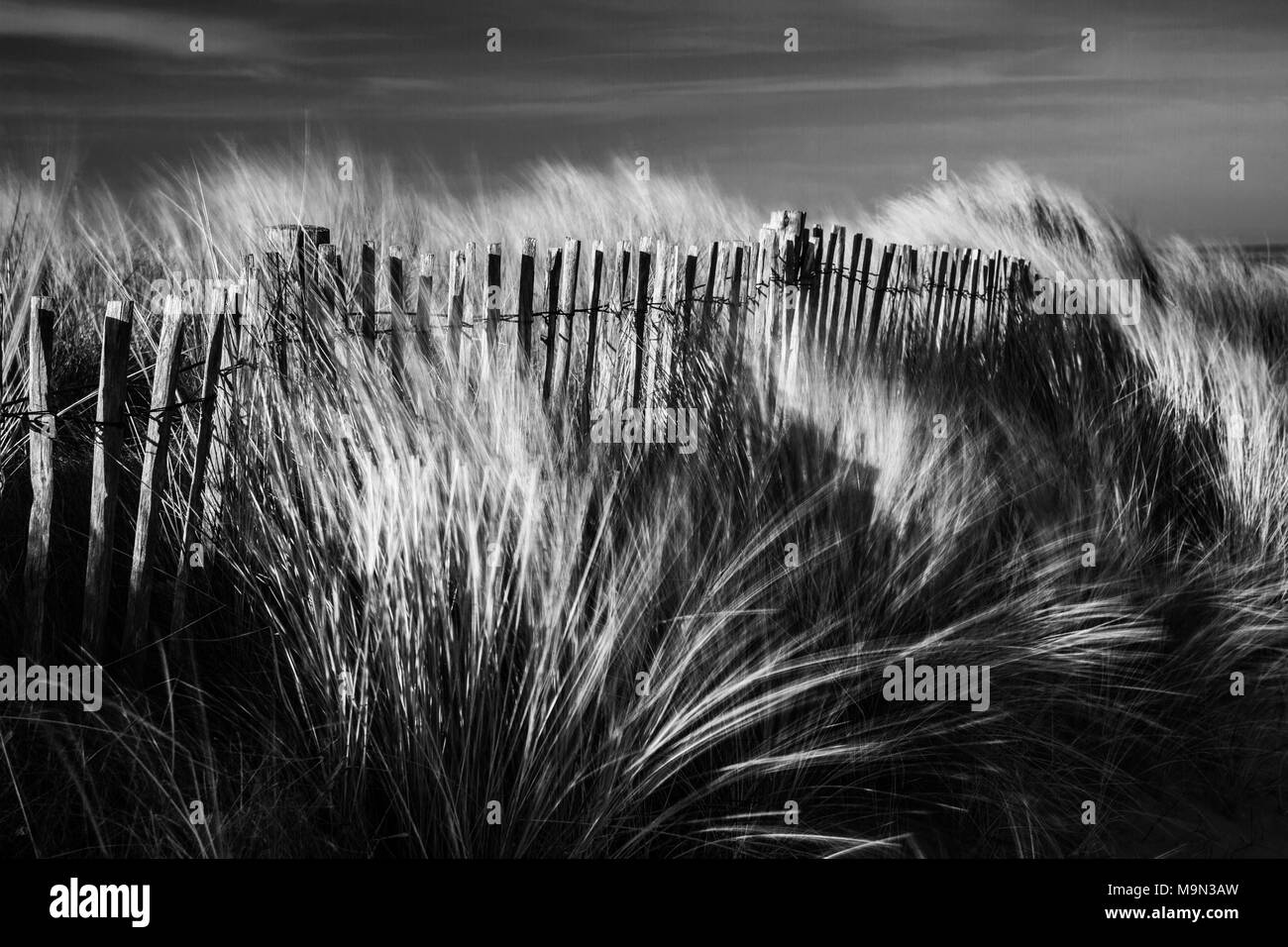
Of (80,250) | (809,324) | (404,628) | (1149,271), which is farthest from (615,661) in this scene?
(1149,271)

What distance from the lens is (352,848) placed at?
228 centimetres

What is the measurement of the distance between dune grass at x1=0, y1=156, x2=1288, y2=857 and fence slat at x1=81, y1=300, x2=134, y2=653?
213mm

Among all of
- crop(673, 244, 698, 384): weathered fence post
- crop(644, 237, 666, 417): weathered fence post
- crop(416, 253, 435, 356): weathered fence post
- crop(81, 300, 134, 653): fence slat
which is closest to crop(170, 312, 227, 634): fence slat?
crop(81, 300, 134, 653): fence slat

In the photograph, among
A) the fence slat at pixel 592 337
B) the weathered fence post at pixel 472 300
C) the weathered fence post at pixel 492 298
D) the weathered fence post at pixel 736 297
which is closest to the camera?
the weathered fence post at pixel 492 298

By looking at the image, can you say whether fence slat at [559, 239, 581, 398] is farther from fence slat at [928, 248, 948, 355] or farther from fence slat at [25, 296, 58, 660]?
fence slat at [928, 248, 948, 355]

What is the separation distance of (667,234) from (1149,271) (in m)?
5.16

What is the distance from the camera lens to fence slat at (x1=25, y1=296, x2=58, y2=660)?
242 centimetres

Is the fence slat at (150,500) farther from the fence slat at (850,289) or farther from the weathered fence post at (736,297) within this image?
the fence slat at (850,289)

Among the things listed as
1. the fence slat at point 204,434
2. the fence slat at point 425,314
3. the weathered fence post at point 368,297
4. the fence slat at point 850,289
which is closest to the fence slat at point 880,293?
the fence slat at point 850,289

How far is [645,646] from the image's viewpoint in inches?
104

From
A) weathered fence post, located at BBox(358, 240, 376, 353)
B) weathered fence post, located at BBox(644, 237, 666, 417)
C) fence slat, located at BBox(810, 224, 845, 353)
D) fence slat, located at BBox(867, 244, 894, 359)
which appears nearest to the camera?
weathered fence post, located at BBox(358, 240, 376, 353)

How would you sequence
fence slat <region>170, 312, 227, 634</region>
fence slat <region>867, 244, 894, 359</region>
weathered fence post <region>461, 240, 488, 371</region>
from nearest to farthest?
fence slat <region>170, 312, 227, 634</region>, weathered fence post <region>461, 240, 488, 371</region>, fence slat <region>867, 244, 894, 359</region>

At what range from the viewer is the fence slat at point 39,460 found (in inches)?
95.3

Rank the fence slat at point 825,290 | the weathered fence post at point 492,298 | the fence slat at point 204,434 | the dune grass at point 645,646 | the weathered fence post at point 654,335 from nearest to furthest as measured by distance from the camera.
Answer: the dune grass at point 645,646 < the fence slat at point 204,434 < the weathered fence post at point 492,298 < the weathered fence post at point 654,335 < the fence slat at point 825,290
